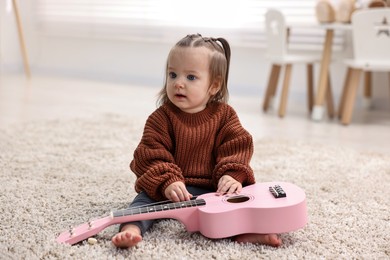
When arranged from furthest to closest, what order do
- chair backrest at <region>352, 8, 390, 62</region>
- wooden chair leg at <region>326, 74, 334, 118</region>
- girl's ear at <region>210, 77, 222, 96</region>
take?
1. wooden chair leg at <region>326, 74, 334, 118</region>
2. chair backrest at <region>352, 8, 390, 62</region>
3. girl's ear at <region>210, 77, 222, 96</region>

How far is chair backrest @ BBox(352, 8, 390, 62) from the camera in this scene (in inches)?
89.5

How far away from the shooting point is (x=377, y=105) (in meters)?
2.99

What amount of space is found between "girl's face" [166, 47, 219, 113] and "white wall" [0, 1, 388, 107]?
2.34 metres

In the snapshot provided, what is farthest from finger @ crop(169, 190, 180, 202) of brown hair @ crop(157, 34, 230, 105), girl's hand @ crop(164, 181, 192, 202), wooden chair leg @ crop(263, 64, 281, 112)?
wooden chair leg @ crop(263, 64, 281, 112)

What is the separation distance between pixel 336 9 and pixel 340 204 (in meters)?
1.50

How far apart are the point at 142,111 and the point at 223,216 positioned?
5.49 feet

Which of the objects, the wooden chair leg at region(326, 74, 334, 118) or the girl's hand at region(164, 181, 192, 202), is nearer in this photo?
the girl's hand at region(164, 181, 192, 202)

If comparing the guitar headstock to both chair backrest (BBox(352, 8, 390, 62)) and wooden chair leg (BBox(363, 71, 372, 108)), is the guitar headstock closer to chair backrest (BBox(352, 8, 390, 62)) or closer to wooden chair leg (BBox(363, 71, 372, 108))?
chair backrest (BBox(352, 8, 390, 62))

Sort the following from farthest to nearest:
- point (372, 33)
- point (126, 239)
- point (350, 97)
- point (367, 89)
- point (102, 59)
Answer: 1. point (102, 59)
2. point (367, 89)
3. point (350, 97)
4. point (372, 33)
5. point (126, 239)

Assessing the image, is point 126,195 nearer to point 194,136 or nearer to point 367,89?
point 194,136

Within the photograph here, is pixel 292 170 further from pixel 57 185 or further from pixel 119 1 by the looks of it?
pixel 119 1

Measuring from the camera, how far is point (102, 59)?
410 cm

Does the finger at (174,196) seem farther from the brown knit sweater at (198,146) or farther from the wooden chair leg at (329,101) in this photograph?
the wooden chair leg at (329,101)

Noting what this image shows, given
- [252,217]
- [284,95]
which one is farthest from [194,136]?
[284,95]
